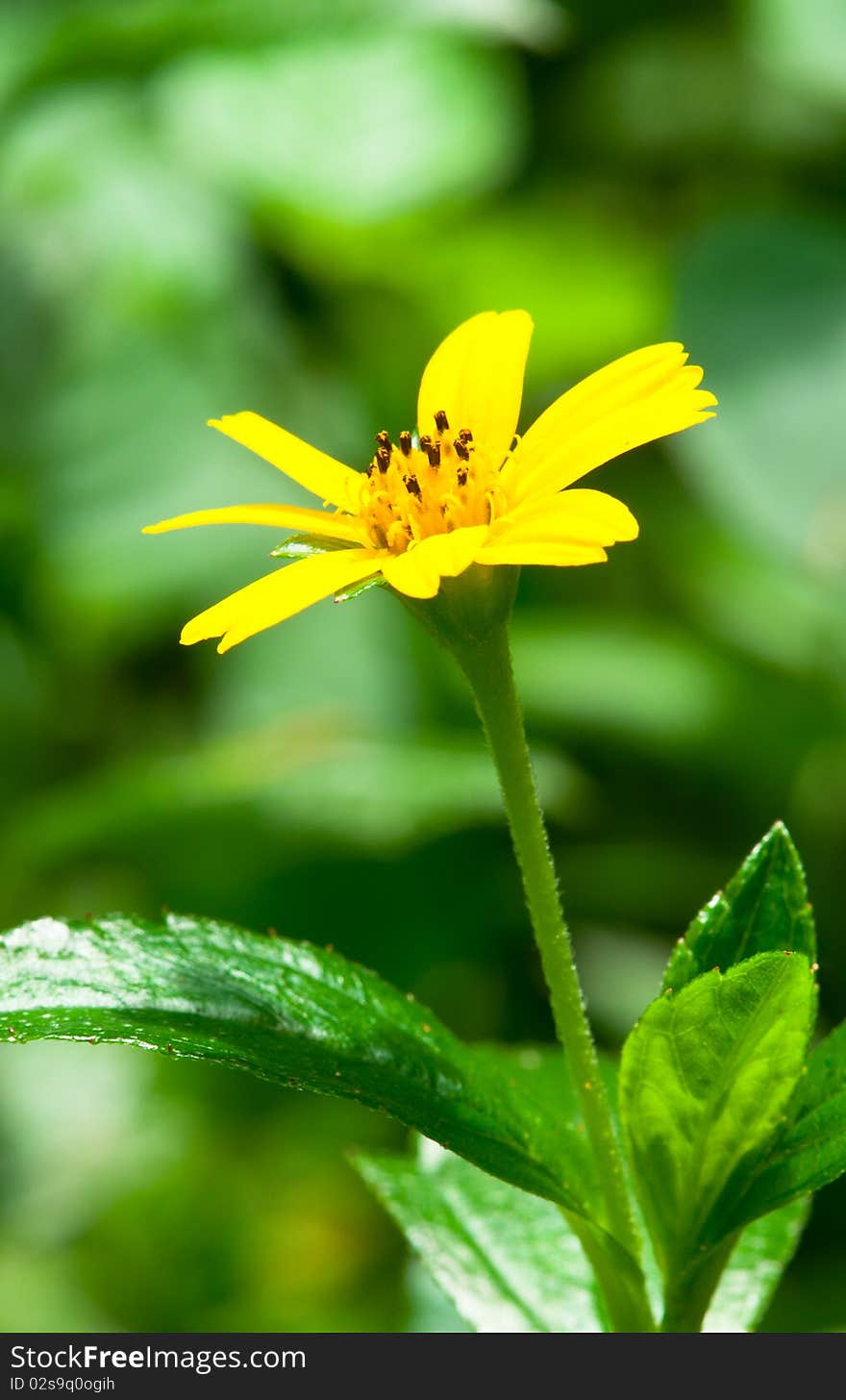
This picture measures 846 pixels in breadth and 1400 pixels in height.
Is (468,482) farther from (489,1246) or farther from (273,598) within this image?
(489,1246)

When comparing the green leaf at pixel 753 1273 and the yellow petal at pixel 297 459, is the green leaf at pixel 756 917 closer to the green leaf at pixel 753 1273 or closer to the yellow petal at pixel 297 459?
the green leaf at pixel 753 1273

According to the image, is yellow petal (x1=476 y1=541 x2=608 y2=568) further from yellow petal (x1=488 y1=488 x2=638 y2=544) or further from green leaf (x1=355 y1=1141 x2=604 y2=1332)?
green leaf (x1=355 y1=1141 x2=604 y2=1332)

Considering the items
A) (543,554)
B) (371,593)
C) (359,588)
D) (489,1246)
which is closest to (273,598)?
(359,588)

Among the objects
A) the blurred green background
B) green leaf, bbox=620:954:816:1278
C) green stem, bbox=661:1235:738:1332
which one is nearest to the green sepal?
green leaf, bbox=620:954:816:1278

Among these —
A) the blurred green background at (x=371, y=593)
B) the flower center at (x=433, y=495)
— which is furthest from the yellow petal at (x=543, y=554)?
the blurred green background at (x=371, y=593)

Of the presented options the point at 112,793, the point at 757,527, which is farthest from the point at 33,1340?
the point at 757,527

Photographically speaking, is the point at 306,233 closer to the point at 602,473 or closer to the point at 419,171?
the point at 419,171
